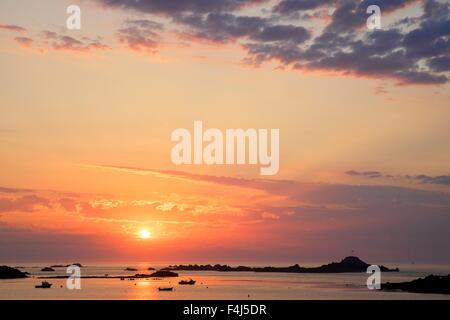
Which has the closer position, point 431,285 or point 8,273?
point 431,285

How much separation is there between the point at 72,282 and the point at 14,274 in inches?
1050

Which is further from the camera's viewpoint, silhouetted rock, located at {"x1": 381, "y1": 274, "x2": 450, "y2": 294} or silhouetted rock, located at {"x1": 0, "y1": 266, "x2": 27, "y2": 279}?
silhouetted rock, located at {"x1": 0, "y1": 266, "x2": 27, "y2": 279}

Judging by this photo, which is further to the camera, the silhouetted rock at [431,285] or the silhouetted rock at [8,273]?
the silhouetted rock at [8,273]

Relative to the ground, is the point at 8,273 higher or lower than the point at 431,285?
lower
